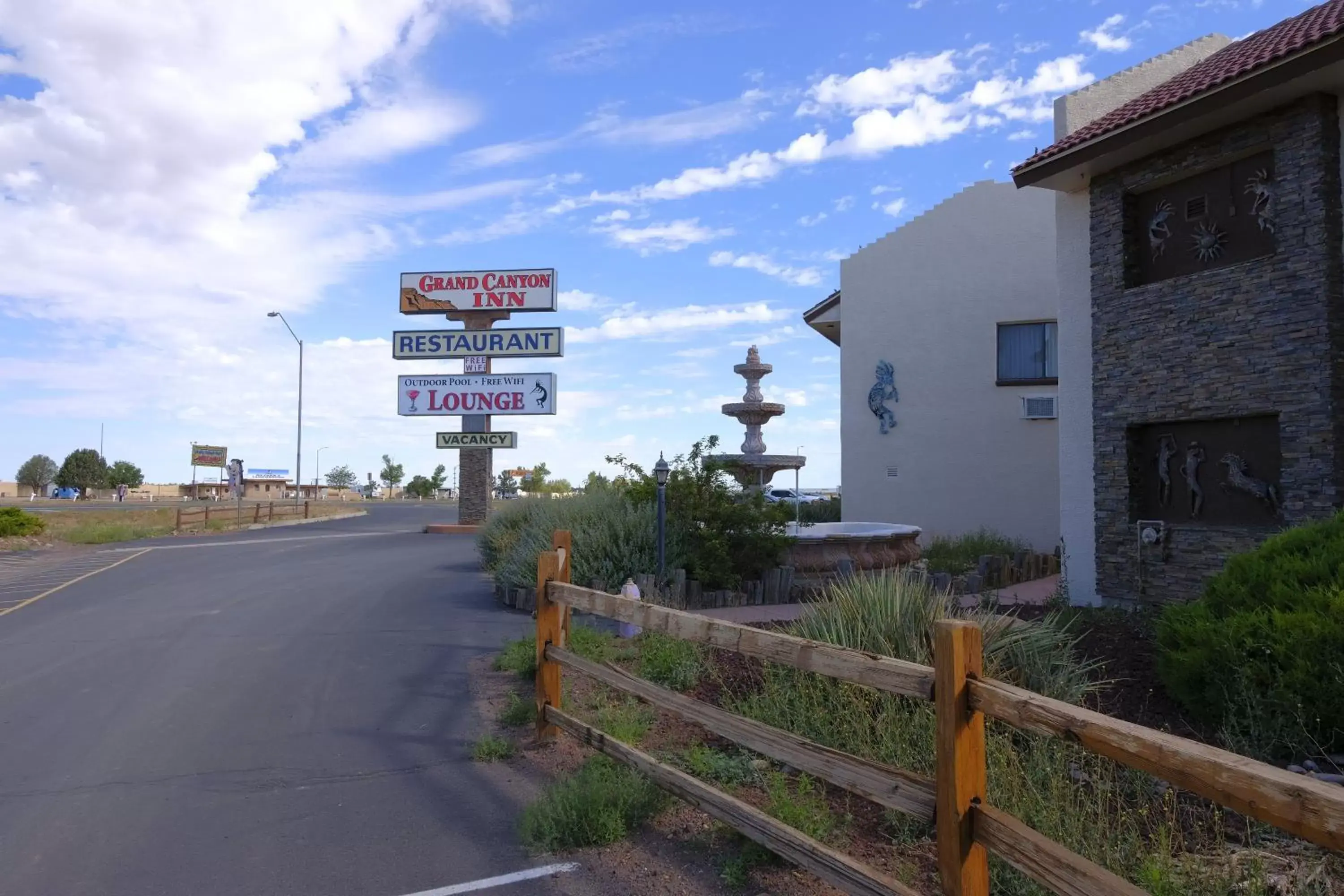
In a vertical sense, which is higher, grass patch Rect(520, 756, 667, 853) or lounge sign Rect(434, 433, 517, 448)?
lounge sign Rect(434, 433, 517, 448)

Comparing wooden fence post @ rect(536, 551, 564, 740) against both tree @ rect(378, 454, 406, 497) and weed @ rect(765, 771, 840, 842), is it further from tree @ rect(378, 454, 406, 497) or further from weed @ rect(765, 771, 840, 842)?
tree @ rect(378, 454, 406, 497)

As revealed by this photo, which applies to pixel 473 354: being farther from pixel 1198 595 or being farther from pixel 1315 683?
pixel 1315 683

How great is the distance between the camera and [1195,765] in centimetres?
274

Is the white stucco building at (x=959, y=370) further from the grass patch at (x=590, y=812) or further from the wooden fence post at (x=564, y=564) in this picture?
the grass patch at (x=590, y=812)

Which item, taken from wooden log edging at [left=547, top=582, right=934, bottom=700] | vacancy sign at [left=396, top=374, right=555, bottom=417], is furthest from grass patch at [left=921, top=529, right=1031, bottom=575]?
vacancy sign at [left=396, top=374, right=555, bottom=417]

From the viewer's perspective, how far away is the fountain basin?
15.6 m

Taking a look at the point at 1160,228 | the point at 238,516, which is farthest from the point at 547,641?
the point at 238,516

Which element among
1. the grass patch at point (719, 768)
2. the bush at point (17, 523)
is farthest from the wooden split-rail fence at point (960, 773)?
A: the bush at point (17, 523)

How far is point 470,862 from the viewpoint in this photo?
4.94 metres

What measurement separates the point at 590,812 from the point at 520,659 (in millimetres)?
4318

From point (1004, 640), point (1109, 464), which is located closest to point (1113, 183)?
point (1109, 464)

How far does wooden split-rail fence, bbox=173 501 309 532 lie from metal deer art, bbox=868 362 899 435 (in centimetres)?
2311

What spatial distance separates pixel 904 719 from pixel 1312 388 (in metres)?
7.34

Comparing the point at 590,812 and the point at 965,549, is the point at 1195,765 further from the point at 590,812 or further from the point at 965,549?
the point at 965,549
